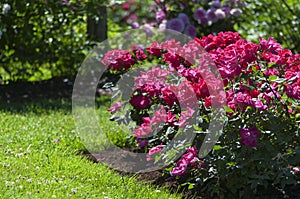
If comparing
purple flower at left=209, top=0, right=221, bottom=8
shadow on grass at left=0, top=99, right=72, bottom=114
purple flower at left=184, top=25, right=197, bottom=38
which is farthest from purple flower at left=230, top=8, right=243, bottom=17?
shadow on grass at left=0, top=99, right=72, bottom=114

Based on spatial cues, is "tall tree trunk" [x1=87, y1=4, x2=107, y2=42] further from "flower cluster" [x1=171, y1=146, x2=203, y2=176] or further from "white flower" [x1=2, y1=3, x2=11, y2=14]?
"flower cluster" [x1=171, y1=146, x2=203, y2=176]

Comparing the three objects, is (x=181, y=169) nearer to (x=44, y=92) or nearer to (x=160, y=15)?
(x=44, y=92)

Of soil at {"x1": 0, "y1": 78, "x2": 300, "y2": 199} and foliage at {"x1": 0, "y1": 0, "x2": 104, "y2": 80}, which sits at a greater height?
foliage at {"x1": 0, "y1": 0, "x2": 104, "y2": 80}

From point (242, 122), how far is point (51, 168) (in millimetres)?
1180

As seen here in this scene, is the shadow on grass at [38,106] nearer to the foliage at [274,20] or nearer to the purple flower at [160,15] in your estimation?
the purple flower at [160,15]

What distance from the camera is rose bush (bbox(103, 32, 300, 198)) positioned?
10.8 feet

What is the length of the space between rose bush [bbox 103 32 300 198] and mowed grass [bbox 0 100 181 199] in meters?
0.29

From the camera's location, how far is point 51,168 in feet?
12.0

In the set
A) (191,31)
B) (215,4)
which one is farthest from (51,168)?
(215,4)

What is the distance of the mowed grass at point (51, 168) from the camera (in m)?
3.25

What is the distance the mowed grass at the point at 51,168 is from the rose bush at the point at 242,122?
0.29 m

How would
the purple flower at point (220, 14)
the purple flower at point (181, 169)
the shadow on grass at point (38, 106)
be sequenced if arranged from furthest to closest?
the purple flower at point (220, 14)
the shadow on grass at point (38, 106)
the purple flower at point (181, 169)

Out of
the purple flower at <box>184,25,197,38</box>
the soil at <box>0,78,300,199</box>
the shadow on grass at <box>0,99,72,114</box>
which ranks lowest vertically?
the soil at <box>0,78,300,199</box>

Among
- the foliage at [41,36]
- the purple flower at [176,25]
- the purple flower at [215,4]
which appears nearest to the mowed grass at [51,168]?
the foliage at [41,36]
